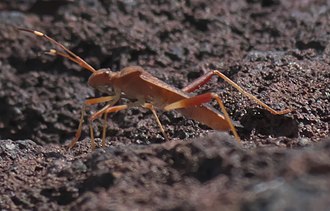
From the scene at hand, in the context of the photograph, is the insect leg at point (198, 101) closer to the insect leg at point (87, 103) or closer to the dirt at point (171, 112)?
the dirt at point (171, 112)

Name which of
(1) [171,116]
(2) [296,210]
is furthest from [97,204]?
(1) [171,116]

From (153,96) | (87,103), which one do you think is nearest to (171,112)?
(153,96)

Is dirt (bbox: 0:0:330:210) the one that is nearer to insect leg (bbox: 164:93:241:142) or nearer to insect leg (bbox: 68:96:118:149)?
insect leg (bbox: 68:96:118:149)

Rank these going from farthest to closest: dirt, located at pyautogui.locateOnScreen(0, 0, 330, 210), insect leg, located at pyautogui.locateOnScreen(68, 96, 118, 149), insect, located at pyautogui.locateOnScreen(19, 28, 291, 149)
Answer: insect leg, located at pyautogui.locateOnScreen(68, 96, 118, 149) < insect, located at pyautogui.locateOnScreen(19, 28, 291, 149) < dirt, located at pyautogui.locateOnScreen(0, 0, 330, 210)

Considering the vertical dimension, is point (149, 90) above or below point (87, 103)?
above

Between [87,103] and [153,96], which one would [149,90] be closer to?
[153,96]

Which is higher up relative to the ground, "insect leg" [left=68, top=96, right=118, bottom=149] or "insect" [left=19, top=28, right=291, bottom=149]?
"insect" [left=19, top=28, right=291, bottom=149]

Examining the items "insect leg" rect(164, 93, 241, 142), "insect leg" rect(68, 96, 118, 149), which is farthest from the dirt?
"insect leg" rect(164, 93, 241, 142)
